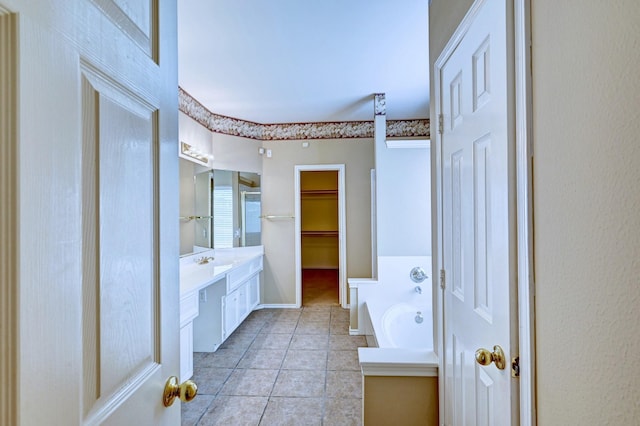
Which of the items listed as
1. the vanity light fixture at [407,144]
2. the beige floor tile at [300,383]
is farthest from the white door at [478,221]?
the vanity light fixture at [407,144]

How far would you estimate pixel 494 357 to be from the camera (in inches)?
36.8

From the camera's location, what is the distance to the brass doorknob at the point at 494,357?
35.9 inches

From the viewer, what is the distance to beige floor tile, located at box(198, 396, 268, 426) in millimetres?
2076

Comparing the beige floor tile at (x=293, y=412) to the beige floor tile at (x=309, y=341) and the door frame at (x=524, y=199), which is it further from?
the door frame at (x=524, y=199)

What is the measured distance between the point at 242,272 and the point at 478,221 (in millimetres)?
2987

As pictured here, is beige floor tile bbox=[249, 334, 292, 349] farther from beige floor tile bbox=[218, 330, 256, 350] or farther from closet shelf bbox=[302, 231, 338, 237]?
closet shelf bbox=[302, 231, 338, 237]

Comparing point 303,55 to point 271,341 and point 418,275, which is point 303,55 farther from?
point 271,341

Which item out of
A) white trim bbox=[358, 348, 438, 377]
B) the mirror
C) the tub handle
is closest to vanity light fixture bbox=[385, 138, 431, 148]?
the tub handle

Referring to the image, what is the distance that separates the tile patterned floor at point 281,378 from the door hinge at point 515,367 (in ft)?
5.05

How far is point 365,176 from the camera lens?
450 cm

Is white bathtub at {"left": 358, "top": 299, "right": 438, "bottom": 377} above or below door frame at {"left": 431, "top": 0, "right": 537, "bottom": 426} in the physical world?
below

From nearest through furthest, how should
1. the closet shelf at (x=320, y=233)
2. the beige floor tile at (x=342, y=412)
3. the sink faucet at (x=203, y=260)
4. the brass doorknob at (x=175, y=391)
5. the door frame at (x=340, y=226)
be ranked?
1. the brass doorknob at (x=175, y=391)
2. the beige floor tile at (x=342, y=412)
3. the sink faucet at (x=203, y=260)
4. the door frame at (x=340, y=226)
5. the closet shelf at (x=320, y=233)

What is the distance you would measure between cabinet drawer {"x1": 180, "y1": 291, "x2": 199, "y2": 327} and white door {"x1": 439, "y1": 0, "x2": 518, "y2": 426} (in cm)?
171

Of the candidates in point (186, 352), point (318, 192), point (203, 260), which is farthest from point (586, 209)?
point (318, 192)
